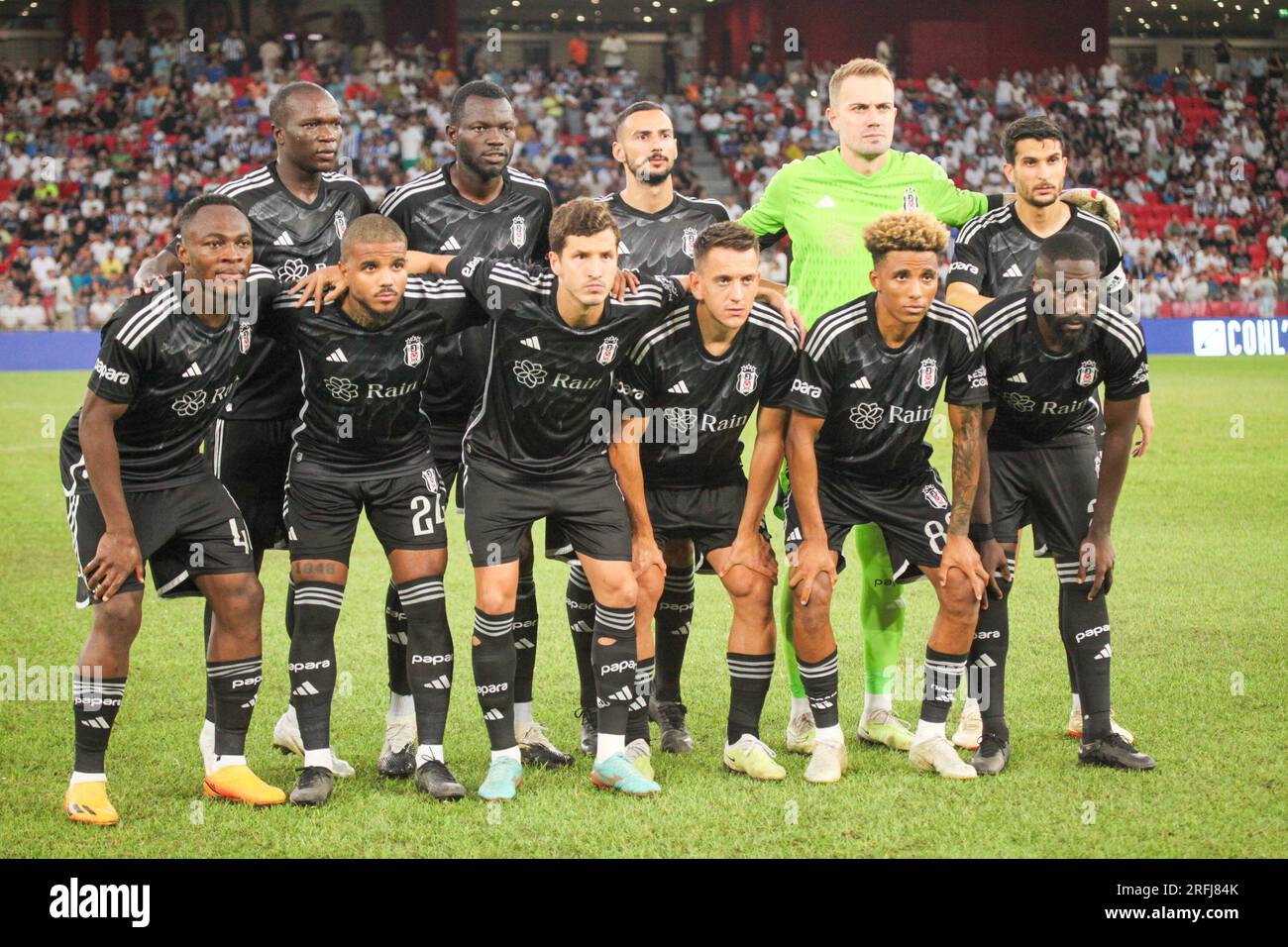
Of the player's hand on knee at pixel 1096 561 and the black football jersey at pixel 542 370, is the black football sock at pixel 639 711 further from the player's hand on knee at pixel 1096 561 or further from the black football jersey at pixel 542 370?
the player's hand on knee at pixel 1096 561

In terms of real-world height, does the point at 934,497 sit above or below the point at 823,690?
above

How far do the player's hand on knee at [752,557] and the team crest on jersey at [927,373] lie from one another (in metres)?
0.88

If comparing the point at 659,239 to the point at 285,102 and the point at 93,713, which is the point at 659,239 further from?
the point at 93,713

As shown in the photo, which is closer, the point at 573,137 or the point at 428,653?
the point at 428,653

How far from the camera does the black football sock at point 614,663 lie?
5309 mm

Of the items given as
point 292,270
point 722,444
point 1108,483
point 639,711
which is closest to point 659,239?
point 722,444

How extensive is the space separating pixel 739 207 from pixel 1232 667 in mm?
23744

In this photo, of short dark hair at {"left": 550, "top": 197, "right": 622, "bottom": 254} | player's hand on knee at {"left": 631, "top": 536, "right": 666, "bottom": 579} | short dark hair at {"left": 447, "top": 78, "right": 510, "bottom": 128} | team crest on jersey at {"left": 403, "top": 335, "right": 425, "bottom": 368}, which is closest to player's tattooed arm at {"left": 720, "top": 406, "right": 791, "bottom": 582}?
player's hand on knee at {"left": 631, "top": 536, "right": 666, "bottom": 579}

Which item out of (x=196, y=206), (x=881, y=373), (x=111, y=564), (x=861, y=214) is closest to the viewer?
(x=111, y=564)

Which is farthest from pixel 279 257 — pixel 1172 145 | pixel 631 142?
pixel 1172 145

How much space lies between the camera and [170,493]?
16.8 feet

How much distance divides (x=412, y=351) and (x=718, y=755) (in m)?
2.09

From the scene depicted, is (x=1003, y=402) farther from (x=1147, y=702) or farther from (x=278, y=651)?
(x=278, y=651)

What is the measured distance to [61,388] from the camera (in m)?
20.4
